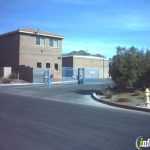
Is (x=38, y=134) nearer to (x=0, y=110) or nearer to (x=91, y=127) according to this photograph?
(x=91, y=127)

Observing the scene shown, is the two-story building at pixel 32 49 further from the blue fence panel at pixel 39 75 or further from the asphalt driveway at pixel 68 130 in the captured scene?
the asphalt driveway at pixel 68 130

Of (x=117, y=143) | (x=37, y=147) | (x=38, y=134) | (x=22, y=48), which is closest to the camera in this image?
(x=37, y=147)

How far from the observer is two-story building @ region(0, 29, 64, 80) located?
1987 inches

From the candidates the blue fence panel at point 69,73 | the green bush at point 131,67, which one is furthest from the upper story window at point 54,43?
the green bush at point 131,67

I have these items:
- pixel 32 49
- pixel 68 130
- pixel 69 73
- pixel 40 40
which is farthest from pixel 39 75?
pixel 68 130

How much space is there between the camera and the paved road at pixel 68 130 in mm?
8898

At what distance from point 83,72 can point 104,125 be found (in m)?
39.6

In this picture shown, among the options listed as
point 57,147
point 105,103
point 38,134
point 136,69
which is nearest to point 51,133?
point 38,134

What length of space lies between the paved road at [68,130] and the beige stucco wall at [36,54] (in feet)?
117

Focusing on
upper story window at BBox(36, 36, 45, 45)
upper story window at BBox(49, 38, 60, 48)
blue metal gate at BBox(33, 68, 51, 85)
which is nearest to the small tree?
blue metal gate at BBox(33, 68, 51, 85)

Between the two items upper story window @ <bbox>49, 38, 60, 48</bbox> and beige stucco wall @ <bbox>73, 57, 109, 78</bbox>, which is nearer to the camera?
upper story window @ <bbox>49, 38, 60, 48</bbox>

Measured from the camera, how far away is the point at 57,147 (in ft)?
28.3

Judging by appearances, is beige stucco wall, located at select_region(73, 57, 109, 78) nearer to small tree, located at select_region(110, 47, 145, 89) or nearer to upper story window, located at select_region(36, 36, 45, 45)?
upper story window, located at select_region(36, 36, 45, 45)

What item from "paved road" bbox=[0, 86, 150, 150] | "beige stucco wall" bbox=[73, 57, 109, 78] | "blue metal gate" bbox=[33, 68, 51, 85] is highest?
"beige stucco wall" bbox=[73, 57, 109, 78]
